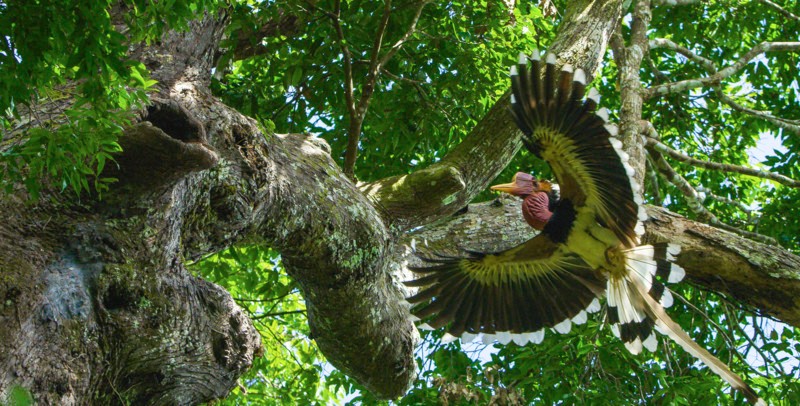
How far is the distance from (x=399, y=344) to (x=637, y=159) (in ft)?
4.73

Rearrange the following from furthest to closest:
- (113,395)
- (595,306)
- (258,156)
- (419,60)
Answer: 1. (419,60)
2. (595,306)
3. (258,156)
4. (113,395)

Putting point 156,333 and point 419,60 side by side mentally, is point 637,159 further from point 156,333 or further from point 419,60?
Answer: point 156,333

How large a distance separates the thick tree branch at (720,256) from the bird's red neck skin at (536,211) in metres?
0.21

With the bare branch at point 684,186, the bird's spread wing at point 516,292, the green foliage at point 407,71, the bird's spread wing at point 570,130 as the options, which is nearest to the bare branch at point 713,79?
the bare branch at point 684,186

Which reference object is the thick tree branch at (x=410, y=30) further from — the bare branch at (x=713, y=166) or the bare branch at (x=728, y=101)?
the bare branch at (x=728, y=101)

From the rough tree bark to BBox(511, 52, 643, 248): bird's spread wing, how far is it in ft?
1.16

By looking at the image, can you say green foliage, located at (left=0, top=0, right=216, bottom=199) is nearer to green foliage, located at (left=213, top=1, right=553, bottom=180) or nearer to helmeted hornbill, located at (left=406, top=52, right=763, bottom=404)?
helmeted hornbill, located at (left=406, top=52, right=763, bottom=404)

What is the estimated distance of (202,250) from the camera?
287 cm

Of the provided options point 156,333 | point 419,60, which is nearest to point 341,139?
point 419,60

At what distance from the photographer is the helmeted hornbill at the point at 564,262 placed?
140 inches

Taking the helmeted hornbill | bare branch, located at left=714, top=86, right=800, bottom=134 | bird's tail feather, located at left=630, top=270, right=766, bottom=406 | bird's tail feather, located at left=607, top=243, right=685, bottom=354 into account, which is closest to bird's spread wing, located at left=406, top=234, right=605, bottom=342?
the helmeted hornbill

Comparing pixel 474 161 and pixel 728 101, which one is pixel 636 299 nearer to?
pixel 474 161

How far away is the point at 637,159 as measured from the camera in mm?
4008

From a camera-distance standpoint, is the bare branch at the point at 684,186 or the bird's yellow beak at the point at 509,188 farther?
the bare branch at the point at 684,186
